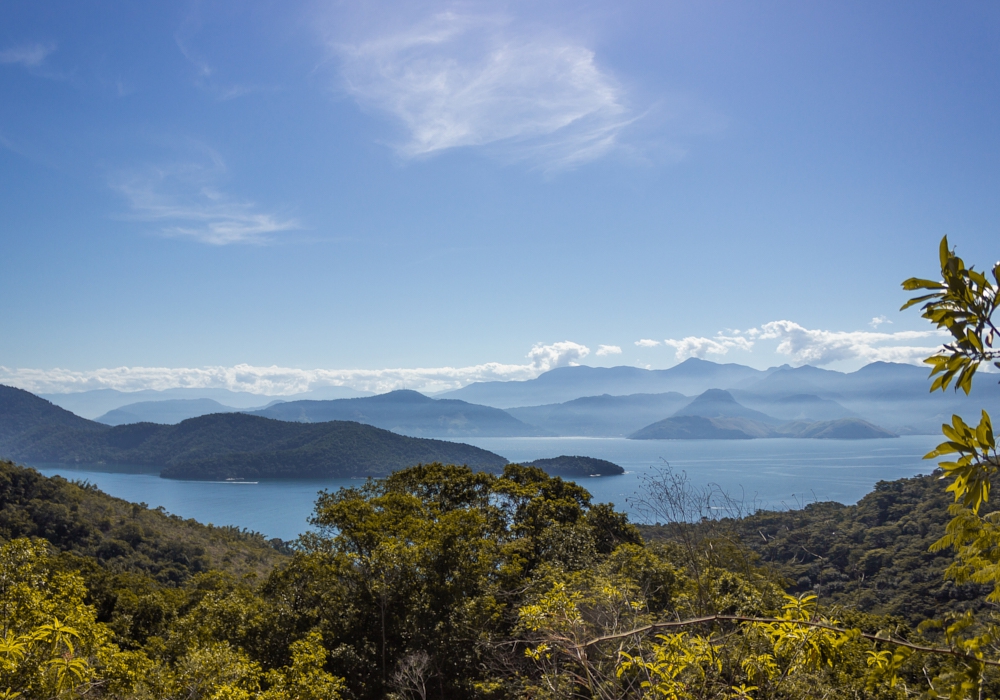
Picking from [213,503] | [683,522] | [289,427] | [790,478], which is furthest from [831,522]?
[289,427]

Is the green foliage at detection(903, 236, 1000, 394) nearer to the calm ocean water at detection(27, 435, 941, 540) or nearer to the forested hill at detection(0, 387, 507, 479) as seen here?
the calm ocean water at detection(27, 435, 941, 540)

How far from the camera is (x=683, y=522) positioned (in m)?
5.41

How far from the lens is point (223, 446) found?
120375mm

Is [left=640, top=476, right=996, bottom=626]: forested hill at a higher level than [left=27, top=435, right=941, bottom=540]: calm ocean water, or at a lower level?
higher

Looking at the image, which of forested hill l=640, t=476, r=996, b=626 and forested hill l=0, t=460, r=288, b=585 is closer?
forested hill l=640, t=476, r=996, b=626

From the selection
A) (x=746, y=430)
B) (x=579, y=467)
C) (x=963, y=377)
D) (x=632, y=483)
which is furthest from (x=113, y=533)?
(x=746, y=430)

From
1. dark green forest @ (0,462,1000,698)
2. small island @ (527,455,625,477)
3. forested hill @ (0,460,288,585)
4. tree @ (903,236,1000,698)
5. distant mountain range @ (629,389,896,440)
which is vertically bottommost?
distant mountain range @ (629,389,896,440)

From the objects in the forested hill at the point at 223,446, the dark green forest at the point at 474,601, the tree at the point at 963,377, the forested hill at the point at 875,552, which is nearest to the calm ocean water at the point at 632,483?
the forested hill at the point at 223,446

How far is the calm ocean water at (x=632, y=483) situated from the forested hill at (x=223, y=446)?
5067 millimetres

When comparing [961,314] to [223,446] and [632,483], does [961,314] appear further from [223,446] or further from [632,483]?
[223,446]

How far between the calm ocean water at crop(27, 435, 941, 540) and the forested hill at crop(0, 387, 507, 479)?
5.07 meters

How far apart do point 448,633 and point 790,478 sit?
7859 centimetres

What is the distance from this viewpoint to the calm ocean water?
62.8m

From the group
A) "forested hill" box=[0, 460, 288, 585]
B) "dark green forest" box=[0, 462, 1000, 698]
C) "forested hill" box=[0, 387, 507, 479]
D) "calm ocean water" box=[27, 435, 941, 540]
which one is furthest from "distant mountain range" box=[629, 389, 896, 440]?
"forested hill" box=[0, 460, 288, 585]
